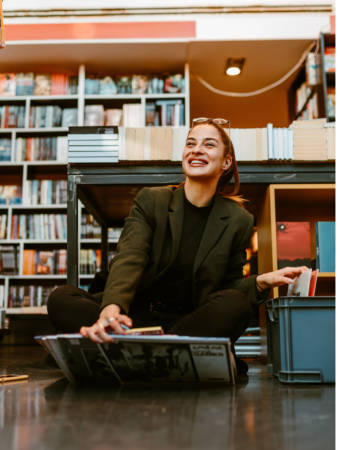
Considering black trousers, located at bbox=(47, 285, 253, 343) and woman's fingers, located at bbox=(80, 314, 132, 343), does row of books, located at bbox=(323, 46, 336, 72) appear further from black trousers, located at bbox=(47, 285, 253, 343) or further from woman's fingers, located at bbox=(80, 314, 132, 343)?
woman's fingers, located at bbox=(80, 314, 132, 343)

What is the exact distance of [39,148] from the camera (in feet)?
13.0

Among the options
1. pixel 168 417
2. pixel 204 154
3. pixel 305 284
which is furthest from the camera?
pixel 204 154

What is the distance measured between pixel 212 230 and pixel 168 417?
0.74 metres

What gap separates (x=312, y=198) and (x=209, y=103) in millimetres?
3047

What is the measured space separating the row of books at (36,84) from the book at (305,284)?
322 centimetres

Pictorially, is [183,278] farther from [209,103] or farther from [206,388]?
[209,103]

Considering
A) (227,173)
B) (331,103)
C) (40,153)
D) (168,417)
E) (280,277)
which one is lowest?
(168,417)

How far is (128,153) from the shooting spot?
1.87 m

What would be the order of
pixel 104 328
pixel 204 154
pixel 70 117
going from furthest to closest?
pixel 70 117, pixel 204 154, pixel 104 328

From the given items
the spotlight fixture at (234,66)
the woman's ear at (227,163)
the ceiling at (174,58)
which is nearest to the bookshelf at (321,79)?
the ceiling at (174,58)

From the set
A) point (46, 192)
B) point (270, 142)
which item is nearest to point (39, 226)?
point (46, 192)

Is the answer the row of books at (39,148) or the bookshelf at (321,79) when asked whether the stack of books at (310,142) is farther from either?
the row of books at (39,148)

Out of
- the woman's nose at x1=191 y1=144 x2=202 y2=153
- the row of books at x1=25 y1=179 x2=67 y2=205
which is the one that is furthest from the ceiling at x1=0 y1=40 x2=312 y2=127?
the woman's nose at x1=191 y1=144 x2=202 y2=153

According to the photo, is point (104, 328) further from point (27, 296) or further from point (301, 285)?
point (27, 296)
